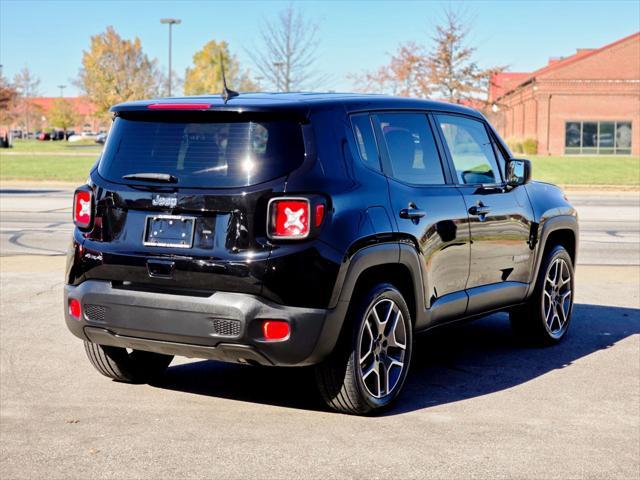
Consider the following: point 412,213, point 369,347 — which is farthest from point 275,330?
point 412,213

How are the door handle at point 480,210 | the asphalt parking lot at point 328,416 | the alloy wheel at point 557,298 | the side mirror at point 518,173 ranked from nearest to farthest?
the asphalt parking lot at point 328,416
the door handle at point 480,210
the side mirror at point 518,173
the alloy wheel at point 557,298

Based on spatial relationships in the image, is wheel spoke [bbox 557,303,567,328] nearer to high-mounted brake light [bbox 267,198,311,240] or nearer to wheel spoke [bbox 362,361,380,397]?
wheel spoke [bbox 362,361,380,397]

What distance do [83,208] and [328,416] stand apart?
183 centimetres

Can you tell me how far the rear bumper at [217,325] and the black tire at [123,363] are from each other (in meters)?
0.80

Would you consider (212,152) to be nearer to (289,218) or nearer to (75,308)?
(289,218)

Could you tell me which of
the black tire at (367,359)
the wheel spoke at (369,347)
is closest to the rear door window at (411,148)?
the black tire at (367,359)

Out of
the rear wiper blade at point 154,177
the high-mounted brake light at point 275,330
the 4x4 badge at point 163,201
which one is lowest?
the high-mounted brake light at point 275,330

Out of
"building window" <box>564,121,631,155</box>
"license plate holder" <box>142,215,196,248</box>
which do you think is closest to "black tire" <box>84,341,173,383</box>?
"license plate holder" <box>142,215,196,248</box>

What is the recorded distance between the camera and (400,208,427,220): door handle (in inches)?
234

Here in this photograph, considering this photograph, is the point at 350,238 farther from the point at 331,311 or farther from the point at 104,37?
the point at 104,37

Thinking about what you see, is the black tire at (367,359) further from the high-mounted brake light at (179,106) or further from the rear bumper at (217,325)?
the high-mounted brake light at (179,106)

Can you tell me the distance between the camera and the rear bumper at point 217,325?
525 cm

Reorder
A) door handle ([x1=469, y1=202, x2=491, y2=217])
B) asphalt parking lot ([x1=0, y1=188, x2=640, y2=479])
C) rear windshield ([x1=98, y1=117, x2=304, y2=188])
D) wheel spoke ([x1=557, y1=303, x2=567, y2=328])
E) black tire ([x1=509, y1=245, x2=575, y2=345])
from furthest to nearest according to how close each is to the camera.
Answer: wheel spoke ([x1=557, y1=303, x2=567, y2=328]) < black tire ([x1=509, y1=245, x2=575, y2=345]) < door handle ([x1=469, y1=202, x2=491, y2=217]) < rear windshield ([x1=98, y1=117, x2=304, y2=188]) < asphalt parking lot ([x1=0, y1=188, x2=640, y2=479])

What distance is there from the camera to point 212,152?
18.1 feet
